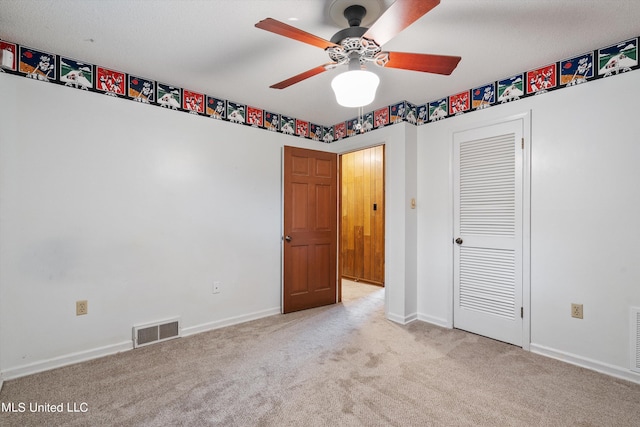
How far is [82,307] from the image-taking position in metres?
2.44

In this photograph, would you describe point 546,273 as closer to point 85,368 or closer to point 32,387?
point 85,368

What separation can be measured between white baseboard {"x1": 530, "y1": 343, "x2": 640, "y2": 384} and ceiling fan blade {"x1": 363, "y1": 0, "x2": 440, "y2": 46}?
2.67m

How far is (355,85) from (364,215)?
3778mm

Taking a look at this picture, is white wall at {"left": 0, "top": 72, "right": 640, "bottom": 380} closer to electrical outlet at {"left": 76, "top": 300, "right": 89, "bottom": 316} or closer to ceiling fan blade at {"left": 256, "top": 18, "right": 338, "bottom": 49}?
electrical outlet at {"left": 76, "top": 300, "right": 89, "bottom": 316}

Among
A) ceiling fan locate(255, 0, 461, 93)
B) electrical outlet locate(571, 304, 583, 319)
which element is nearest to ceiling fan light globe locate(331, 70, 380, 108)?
ceiling fan locate(255, 0, 461, 93)

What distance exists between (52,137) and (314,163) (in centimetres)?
249

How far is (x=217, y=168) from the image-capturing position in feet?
10.4

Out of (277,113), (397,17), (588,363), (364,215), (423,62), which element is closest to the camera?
(397,17)

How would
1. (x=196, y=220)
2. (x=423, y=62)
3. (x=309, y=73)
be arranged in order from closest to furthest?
(x=423, y=62) < (x=309, y=73) < (x=196, y=220)

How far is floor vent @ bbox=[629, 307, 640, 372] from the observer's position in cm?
211

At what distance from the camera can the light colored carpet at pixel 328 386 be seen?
1.76 meters

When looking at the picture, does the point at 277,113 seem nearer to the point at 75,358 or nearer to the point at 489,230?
the point at 489,230

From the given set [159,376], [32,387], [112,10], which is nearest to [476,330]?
[159,376]

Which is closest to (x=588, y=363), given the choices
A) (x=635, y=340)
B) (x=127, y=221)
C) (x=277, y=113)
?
(x=635, y=340)
